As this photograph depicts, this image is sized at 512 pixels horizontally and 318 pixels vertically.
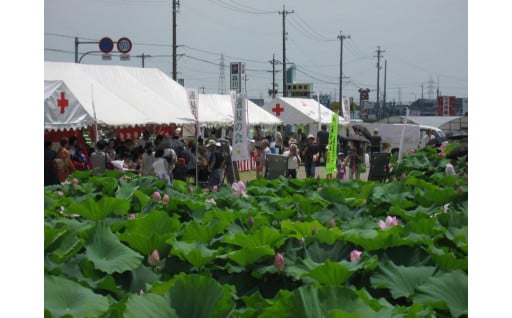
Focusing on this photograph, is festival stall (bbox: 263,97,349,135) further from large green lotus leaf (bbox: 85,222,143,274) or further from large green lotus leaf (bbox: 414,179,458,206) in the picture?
large green lotus leaf (bbox: 85,222,143,274)

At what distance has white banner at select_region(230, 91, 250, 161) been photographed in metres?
13.5

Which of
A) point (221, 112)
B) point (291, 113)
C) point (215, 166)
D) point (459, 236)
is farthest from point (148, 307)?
point (291, 113)

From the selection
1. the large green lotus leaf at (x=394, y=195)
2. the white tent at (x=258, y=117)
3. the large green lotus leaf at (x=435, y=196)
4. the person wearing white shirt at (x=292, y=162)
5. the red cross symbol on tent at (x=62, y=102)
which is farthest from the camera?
the white tent at (x=258, y=117)

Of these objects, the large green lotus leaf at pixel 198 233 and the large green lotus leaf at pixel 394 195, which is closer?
the large green lotus leaf at pixel 198 233

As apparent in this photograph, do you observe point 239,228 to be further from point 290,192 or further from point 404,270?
point 290,192

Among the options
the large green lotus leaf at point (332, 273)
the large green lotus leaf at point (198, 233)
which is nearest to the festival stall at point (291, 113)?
the large green lotus leaf at point (198, 233)

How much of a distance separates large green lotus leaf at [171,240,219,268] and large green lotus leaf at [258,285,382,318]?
1169 millimetres

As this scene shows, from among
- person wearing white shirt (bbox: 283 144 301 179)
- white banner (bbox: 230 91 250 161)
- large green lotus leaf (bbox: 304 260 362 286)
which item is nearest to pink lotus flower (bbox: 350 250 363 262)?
large green lotus leaf (bbox: 304 260 362 286)

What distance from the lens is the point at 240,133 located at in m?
13.9

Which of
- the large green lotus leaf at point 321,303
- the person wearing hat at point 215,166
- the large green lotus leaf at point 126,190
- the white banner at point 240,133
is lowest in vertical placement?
the person wearing hat at point 215,166

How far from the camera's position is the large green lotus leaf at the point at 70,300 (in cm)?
216

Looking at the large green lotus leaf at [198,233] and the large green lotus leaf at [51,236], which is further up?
the large green lotus leaf at [51,236]

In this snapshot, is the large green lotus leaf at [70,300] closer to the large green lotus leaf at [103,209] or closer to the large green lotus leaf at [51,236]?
the large green lotus leaf at [51,236]

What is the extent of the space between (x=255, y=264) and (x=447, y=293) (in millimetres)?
796
